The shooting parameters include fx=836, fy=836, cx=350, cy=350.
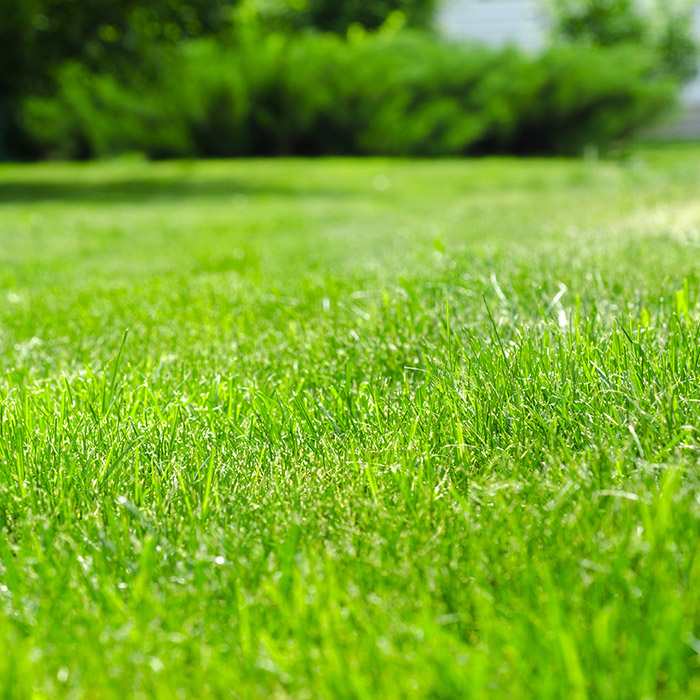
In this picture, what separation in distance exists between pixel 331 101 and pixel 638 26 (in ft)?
61.7

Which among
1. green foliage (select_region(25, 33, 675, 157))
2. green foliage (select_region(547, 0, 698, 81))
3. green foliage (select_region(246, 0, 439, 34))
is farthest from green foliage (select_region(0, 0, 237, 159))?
green foliage (select_region(547, 0, 698, 81))

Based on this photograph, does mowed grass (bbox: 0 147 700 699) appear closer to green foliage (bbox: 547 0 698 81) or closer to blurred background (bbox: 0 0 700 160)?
blurred background (bbox: 0 0 700 160)

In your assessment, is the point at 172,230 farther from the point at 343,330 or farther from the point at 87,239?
the point at 343,330

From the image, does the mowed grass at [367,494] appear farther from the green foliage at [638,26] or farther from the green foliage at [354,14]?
the green foliage at [638,26]

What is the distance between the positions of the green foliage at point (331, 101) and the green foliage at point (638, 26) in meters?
12.4

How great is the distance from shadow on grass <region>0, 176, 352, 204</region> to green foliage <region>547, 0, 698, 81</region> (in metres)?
22.9

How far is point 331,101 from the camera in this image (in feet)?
56.8

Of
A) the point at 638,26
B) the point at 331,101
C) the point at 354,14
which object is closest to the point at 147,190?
the point at 331,101

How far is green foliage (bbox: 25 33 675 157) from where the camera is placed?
664 inches

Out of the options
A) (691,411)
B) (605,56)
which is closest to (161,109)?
(605,56)

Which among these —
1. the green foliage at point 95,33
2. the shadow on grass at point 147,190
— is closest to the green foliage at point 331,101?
the green foliage at point 95,33

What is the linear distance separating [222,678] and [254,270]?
11.3 feet

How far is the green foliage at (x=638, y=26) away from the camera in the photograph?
30.8 metres

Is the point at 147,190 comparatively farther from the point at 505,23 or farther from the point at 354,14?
the point at 505,23
